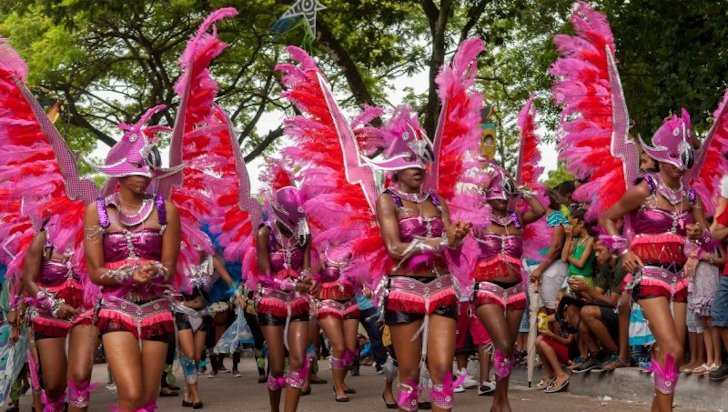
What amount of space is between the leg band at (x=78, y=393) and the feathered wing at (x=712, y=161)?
15.2ft

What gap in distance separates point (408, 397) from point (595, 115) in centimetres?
272

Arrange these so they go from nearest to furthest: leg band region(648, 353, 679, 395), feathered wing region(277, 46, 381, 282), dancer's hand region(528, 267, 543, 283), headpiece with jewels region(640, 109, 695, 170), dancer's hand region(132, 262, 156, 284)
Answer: dancer's hand region(132, 262, 156, 284)
leg band region(648, 353, 679, 395)
headpiece with jewels region(640, 109, 695, 170)
feathered wing region(277, 46, 381, 282)
dancer's hand region(528, 267, 543, 283)

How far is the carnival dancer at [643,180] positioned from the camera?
761 cm

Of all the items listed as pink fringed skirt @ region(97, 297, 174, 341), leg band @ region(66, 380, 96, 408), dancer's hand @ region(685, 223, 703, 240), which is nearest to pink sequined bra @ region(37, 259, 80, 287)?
leg band @ region(66, 380, 96, 408)

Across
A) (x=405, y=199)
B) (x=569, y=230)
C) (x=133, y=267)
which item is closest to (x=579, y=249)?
(x=569, y=230)

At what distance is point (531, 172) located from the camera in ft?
34.8

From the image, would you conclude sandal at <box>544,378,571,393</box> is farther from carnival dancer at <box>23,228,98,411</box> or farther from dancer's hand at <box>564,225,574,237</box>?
carnival dancer at <box>23,228,98,411</box>

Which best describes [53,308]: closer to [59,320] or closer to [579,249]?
[59,320]

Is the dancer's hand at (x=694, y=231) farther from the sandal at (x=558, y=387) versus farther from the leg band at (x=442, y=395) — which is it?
the sandal at (x=558, y=387)

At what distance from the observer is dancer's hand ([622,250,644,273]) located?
25.2 feet

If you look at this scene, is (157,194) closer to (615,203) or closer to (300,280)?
(300,280)

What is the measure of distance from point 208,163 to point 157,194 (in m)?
0.79

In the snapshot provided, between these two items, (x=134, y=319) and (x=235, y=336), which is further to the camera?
(x=235, y=336)

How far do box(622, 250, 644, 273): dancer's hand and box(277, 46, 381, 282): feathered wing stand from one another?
183cm
